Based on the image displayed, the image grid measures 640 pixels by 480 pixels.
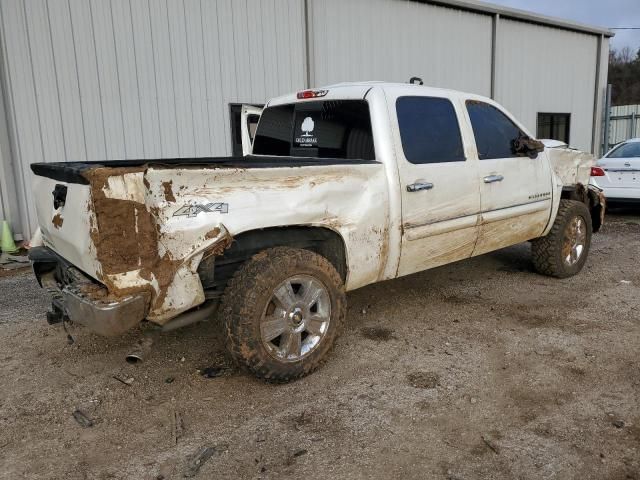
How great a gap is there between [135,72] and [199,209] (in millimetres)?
6043

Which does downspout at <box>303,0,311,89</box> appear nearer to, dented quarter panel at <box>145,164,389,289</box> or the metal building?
the metal building

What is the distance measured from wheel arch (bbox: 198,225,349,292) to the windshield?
7.95 metres

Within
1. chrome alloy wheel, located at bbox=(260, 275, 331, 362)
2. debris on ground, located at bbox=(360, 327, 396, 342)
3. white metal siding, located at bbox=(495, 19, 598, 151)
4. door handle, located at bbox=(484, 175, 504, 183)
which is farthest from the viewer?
white metal siding, located at bbox=(495, 19, 598, 151)

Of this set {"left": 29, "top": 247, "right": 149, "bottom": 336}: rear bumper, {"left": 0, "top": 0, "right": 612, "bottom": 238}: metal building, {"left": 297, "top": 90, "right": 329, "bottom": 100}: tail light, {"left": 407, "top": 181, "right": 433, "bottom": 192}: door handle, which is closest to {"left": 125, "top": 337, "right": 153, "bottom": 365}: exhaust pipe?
{"left": 29, "top": 247, "right": 149, "bottom": 336}: rear bumper

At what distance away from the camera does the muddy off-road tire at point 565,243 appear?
546cm

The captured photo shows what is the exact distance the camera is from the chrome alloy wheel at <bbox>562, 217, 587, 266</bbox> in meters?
5.58

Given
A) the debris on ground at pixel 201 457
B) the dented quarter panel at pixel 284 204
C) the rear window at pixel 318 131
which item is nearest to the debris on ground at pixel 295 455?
the debris on ground at pixel 201 457

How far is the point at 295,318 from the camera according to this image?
3.35 metres

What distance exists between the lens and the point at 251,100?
364 inches

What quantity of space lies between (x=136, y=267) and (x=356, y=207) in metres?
1.51

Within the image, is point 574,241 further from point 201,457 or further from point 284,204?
point 201,457

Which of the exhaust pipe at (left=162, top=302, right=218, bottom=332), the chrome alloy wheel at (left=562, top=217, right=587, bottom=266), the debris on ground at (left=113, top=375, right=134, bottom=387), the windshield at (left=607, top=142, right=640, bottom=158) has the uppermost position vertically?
the windshield at (left=607, top=142, right=640, bottom=158)

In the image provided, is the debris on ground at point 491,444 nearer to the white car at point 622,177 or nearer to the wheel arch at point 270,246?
the wheel arch at point 270,246

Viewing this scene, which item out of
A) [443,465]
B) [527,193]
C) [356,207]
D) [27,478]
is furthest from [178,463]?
[527,193]
